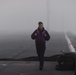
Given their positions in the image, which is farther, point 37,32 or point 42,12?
point 42,12

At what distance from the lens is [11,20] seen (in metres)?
140

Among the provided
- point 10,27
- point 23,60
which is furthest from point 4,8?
point 23,60

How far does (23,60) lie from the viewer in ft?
56.3

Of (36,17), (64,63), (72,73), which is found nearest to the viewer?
(72,73)

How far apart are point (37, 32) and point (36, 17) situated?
108 m

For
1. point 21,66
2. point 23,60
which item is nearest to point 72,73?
point 21,66

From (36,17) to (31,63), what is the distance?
4169 inches

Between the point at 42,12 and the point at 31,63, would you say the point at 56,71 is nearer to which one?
the point at 31,63

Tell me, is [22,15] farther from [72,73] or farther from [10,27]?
[72,73]

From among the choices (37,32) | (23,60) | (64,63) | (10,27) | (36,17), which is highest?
(37,32)

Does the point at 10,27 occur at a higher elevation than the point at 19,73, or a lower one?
lower

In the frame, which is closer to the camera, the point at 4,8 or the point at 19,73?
the point at 19,73

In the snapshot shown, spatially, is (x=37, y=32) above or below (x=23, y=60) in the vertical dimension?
above

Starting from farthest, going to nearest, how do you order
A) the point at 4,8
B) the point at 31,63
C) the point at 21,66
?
the point at 4,8
the point at 31,63
the point at 21,66
